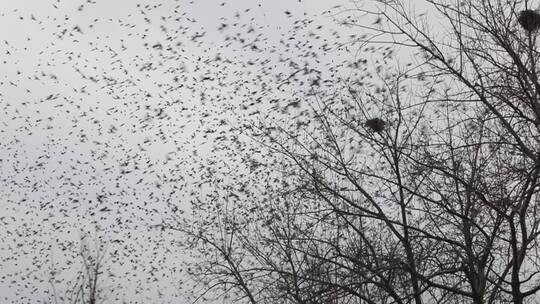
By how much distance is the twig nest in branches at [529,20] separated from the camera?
4969mm

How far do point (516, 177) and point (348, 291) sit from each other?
6.31ft

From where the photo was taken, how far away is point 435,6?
551 centimetres

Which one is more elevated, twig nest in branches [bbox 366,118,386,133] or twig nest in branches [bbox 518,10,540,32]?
twig nest in branches [bbox 366,118,386,133]

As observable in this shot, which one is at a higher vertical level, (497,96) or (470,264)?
(497,96)

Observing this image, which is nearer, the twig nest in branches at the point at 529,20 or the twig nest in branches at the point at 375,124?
the twig nest in branches at the point at 529,20

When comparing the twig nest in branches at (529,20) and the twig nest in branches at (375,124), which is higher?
the twig nest in branches at (375,124)

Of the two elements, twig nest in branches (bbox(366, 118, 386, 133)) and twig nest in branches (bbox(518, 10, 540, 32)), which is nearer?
twig nest in branches (bbox(518, 10, 540, 32))

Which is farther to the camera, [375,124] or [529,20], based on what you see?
[375,124]

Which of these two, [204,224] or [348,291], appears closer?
[348,291]

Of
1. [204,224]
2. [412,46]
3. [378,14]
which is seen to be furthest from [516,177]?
[204,224]

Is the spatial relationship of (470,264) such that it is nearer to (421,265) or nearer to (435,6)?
(421,265)

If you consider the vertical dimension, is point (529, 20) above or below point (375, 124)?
below

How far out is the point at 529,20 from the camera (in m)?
4.99

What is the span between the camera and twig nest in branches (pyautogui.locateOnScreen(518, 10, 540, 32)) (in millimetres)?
4969
